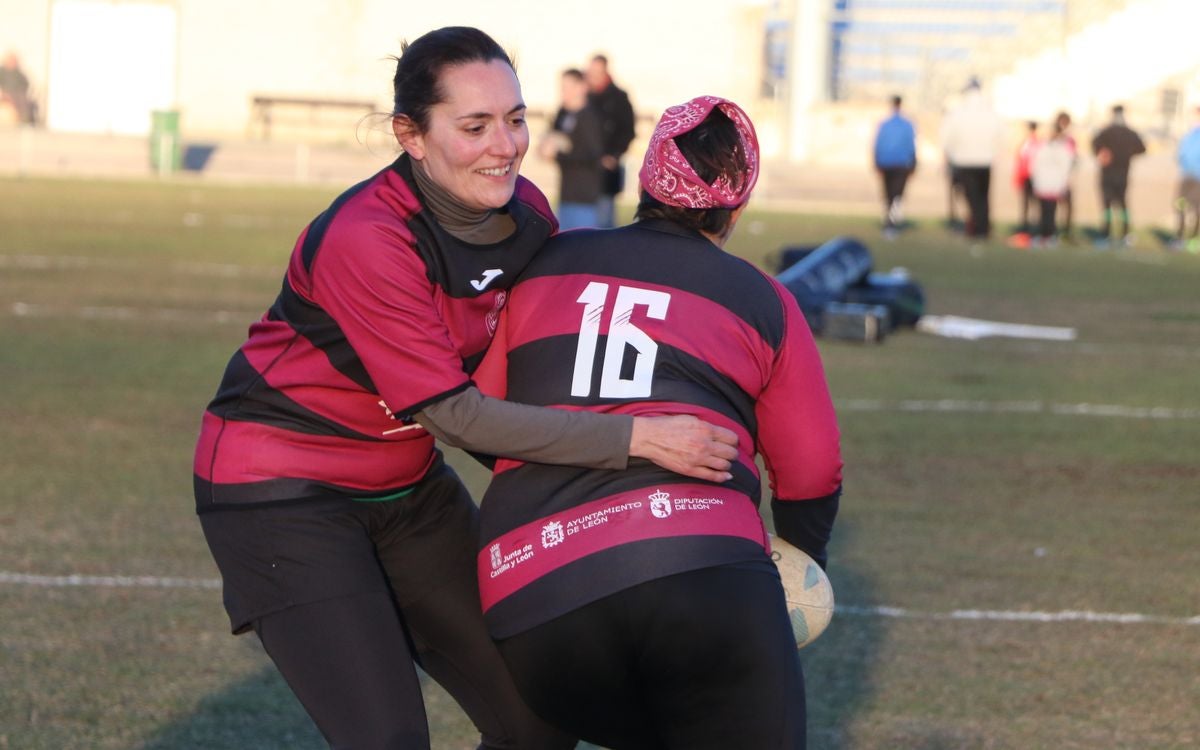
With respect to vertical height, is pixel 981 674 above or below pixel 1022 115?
below

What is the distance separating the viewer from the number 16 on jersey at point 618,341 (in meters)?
3.16

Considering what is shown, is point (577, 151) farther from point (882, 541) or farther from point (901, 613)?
point (901, 613)

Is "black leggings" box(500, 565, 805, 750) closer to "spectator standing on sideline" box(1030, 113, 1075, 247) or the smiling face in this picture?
the smiling face

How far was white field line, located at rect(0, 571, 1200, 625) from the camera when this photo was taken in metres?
6.36

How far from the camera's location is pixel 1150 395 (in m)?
11.9

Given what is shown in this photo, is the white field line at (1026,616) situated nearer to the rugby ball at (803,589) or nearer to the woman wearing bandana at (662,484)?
the rugby ball at (803,589)

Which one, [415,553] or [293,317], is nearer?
[293,317]

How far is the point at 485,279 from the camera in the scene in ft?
11.5

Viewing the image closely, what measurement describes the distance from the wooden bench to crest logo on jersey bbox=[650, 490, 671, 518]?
4473 centimetres

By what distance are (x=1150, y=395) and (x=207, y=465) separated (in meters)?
9.55

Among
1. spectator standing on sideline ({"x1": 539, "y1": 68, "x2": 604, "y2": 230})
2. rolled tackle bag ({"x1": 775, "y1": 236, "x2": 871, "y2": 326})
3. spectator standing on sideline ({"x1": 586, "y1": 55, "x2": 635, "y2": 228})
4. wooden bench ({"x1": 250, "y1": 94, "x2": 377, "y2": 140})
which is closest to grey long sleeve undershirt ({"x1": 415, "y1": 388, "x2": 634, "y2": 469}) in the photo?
rolled tackle bag ({"x1": 775, "y1": 236, "x2": 871, "y2": 326})

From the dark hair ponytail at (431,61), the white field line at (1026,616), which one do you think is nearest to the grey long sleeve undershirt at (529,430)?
the dark hair ponytail at (431,61)

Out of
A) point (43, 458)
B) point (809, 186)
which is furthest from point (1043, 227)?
point (43, 458)

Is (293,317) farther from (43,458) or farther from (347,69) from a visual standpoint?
(347,69)
